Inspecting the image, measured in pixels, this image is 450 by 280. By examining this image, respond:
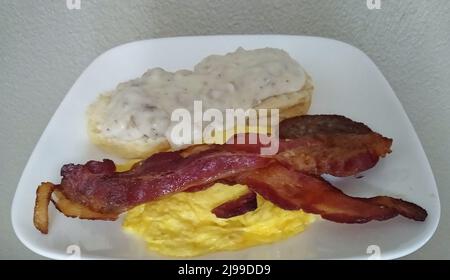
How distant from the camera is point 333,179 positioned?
822 mm

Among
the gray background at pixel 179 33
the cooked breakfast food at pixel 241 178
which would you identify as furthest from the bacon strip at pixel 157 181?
the gray background at pixel 179 33

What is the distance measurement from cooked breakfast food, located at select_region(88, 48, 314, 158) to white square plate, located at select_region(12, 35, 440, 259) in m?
0.03

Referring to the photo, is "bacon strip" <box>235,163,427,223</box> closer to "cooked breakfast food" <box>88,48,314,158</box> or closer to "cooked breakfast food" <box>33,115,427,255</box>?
"cooked breakfast food" <box>33,115,427,255</box>

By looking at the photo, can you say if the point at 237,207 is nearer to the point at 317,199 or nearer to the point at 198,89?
the point at 317,199

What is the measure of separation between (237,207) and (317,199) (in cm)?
10

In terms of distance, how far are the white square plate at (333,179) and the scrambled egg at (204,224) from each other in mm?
15

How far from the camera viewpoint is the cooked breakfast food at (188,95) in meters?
0.87

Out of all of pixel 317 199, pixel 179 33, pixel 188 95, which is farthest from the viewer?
pixel 179 33

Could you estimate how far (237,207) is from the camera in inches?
30.6

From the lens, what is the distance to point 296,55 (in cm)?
101

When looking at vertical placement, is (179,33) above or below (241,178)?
above

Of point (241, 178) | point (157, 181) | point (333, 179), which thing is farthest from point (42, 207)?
point (333, 179)

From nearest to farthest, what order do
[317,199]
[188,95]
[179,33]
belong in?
[317,199]
[188,95]
[179,33]

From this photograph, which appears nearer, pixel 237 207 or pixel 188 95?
pixel 237 207
